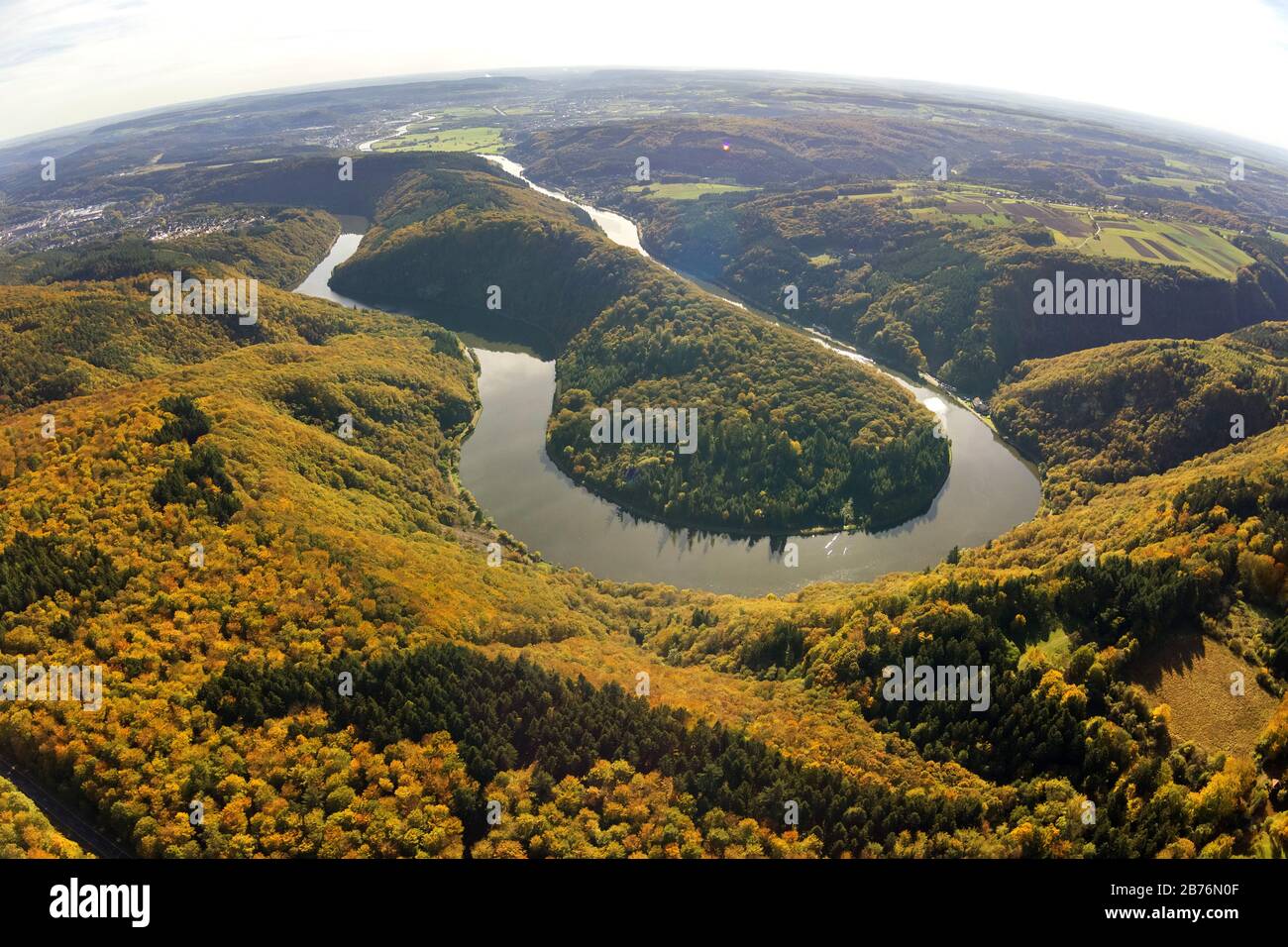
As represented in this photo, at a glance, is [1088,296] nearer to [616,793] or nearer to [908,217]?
[908,217]

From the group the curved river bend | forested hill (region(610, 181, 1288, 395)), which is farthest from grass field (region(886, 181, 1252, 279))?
the curved river bend

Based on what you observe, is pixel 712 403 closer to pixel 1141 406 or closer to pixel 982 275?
pixel 1141 406

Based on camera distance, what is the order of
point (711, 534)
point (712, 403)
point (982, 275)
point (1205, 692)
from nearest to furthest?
point (1205, 692), point (711, 534), point (712, 403), point (982, 275)

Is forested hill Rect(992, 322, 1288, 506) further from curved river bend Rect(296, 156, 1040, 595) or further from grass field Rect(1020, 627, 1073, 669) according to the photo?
grass field Rect(1020, 627, 1073, 669)

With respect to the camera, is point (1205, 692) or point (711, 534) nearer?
point (1205, 692)

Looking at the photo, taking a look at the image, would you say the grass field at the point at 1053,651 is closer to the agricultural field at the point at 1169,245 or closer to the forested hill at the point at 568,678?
the forested hill at the point at 568,678

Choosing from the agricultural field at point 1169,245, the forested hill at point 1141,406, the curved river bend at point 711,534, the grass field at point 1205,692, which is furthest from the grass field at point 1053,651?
the agricultural field at point 1169,245

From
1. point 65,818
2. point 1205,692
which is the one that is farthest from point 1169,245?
point 65,818

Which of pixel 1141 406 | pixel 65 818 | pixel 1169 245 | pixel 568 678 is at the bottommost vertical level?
pixel 65 818
